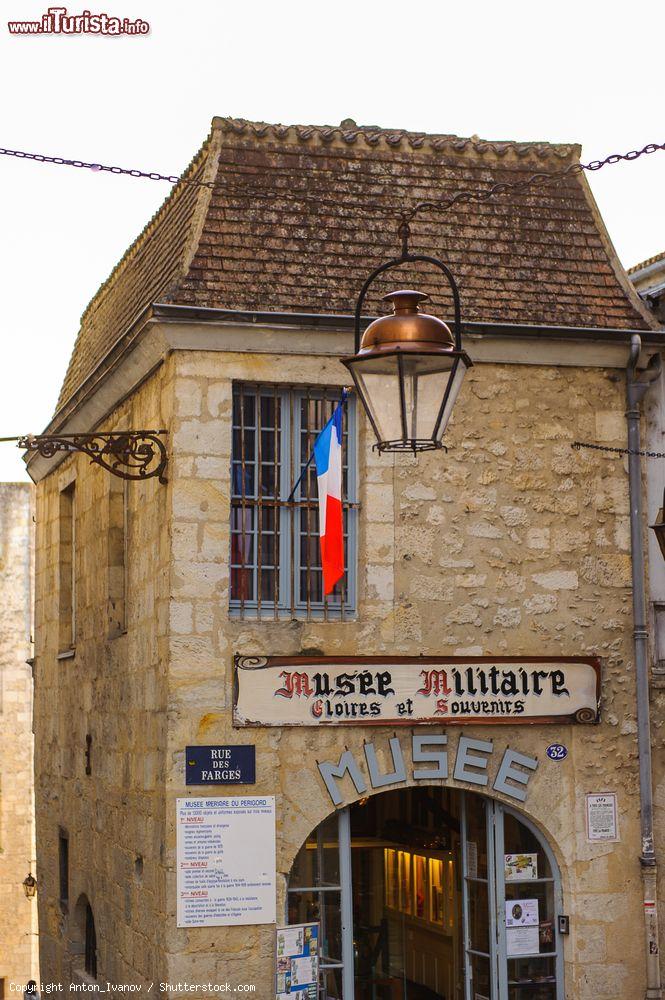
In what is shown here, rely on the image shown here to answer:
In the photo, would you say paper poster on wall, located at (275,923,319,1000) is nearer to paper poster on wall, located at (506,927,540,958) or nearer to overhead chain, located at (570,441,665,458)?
paper poster on wall, located at (506,927,540,958)

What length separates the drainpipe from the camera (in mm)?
10797

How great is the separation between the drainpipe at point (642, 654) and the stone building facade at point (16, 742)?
19440mm

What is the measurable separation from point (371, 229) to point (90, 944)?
22.6ft

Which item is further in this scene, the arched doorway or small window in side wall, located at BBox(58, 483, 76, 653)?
small window in side wall, located at BBox(58, 483, 76, 653)

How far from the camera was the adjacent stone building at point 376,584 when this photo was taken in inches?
413

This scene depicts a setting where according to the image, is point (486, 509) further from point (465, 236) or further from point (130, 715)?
point (130, 715)

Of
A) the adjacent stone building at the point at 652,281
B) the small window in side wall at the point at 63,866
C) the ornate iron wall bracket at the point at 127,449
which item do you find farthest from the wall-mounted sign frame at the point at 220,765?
the small window in side wall at the point at 63,866

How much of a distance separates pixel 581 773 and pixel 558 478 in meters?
2.11

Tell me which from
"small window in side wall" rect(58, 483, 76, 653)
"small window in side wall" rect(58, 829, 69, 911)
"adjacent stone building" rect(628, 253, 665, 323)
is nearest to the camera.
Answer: "adjacent stone building" rect(628, 253, 665, 323)

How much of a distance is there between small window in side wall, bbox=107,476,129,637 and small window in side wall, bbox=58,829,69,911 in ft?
9.72

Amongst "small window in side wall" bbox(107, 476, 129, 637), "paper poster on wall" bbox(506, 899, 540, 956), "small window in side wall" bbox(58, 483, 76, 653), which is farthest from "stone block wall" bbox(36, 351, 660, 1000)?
"small window in side wall" bbox(58, 483, 76, 653)

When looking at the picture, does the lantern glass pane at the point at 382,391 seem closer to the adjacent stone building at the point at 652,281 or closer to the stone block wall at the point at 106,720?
the stone block wall at the point at 106,720

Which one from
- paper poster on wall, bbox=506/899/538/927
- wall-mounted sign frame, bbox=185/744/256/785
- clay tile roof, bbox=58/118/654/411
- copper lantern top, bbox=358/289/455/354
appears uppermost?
clay tile roof, bbox=58/118/654/411

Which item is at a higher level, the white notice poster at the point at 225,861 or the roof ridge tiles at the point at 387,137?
the roof ridge tiles at the point at 387,137
